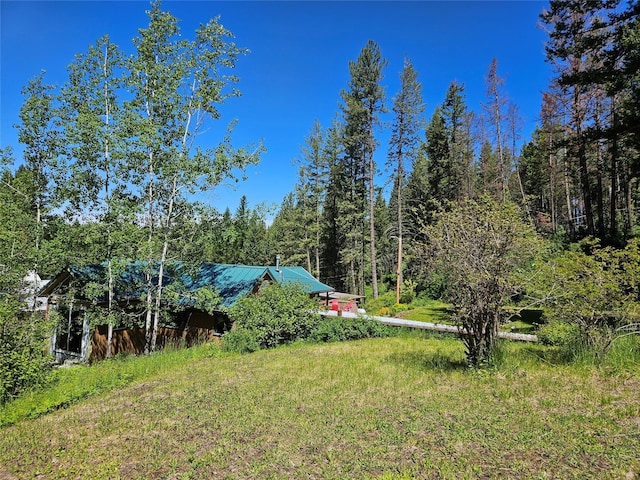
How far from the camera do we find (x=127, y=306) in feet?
42.1

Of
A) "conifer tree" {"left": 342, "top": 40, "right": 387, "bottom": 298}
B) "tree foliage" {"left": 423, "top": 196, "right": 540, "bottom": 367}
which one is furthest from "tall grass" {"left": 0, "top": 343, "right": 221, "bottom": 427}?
"conifer tree" {"left": 342, "top": 40, "right": 387, "bottom": 298}

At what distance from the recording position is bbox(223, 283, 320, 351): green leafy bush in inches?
423

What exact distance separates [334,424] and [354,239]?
26525 mm

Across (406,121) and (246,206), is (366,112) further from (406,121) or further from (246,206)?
(246,206)

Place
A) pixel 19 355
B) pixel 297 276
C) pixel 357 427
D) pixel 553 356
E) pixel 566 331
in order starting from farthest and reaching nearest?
1. pixel 297 276
2. pixel 566 331
3. pixel 553 356
4. pixel 19 355
5. pixel 357 427

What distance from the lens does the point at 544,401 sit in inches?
180

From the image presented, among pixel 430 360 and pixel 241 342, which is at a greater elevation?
pixel 430 360

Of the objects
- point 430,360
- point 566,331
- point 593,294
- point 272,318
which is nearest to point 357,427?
point 430,360

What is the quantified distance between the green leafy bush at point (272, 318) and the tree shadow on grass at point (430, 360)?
380cm

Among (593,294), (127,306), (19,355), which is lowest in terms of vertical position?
(19,355)

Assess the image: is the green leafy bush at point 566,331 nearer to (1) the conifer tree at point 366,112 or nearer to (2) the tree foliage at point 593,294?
(2) the tree foliage at point 593,294

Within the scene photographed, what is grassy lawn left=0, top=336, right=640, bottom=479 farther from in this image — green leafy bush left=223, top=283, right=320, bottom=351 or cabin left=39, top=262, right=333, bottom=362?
cabin left=39, top=262, right=333, bottom=362

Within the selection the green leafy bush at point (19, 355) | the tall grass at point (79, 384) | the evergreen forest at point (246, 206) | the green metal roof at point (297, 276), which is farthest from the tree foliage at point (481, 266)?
the green metal roof at point (297, 276)

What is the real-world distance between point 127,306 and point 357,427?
1141cm
